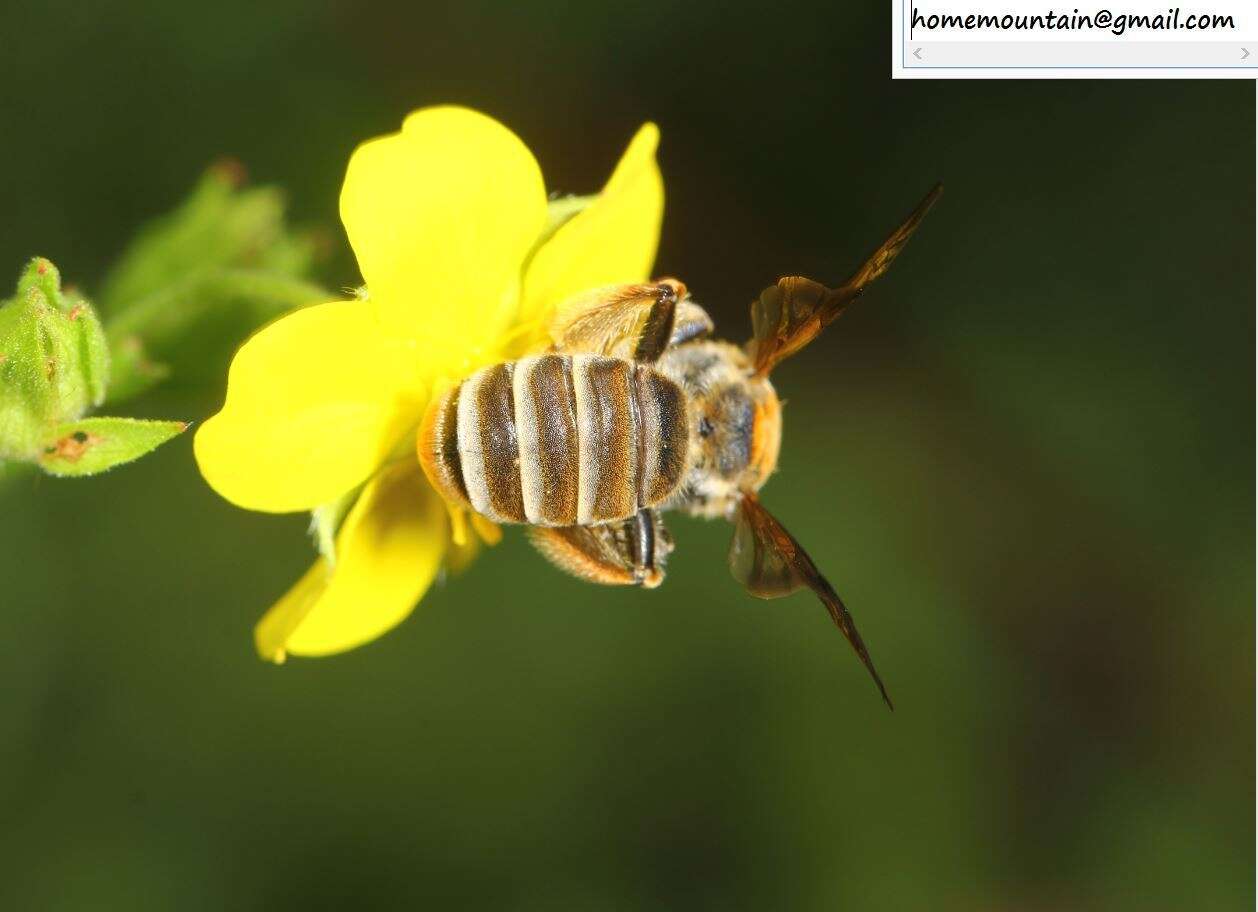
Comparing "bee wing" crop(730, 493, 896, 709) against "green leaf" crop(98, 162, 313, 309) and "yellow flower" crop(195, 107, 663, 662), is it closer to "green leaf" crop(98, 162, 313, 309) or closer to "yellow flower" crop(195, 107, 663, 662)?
"yellow flower" crop(195, 107, 663, 662)

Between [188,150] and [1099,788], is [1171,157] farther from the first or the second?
[188,150]

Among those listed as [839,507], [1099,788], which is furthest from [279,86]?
[1099,788]

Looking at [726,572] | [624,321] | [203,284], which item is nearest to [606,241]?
[624,321]

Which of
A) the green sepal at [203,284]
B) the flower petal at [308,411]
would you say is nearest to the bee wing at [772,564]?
the flower petal at [308,411]

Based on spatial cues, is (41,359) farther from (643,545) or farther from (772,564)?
(772,564)

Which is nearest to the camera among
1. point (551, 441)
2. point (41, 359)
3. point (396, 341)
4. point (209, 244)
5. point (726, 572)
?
point (551, 441)

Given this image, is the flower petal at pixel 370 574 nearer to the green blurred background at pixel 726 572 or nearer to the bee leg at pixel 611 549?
the bee leg at pixel 611 549
